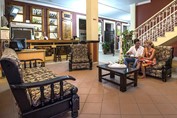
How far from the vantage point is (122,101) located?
104 inches

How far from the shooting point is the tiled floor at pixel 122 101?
7.26 feet

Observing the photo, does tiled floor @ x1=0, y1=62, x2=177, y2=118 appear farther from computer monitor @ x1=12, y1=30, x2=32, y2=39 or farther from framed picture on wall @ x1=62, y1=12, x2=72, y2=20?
framed picture on wall @ x1=62, y1=12, x2=72, y2=20

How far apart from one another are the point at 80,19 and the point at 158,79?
7106 millimetres

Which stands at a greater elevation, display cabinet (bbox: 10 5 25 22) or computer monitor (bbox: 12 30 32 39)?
display cabinet (bbox: 10 5 25 22)

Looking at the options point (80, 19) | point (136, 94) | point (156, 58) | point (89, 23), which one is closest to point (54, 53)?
point (89, 23)

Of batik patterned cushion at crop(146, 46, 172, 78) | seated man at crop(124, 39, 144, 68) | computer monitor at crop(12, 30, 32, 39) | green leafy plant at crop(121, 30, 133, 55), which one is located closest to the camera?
batik patterned cushion at crop(146, 46, 172, 78)

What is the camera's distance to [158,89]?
3.22 metres

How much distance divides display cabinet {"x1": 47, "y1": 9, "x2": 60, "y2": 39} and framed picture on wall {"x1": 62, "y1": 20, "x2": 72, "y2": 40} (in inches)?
15.3

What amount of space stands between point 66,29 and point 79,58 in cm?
418

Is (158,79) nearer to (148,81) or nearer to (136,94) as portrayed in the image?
(148,81)

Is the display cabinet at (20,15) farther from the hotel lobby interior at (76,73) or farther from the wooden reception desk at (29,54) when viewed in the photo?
the wooden reception desk at (29,54)

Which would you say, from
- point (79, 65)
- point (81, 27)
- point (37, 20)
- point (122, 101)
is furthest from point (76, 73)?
point (81, 27)

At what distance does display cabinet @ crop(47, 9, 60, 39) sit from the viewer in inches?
320

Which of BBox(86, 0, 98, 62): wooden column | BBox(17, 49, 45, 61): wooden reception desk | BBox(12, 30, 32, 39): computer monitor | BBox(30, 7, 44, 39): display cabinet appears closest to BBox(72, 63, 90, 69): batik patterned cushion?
BBox(17, 49, 45, 61): wooden reception desk
